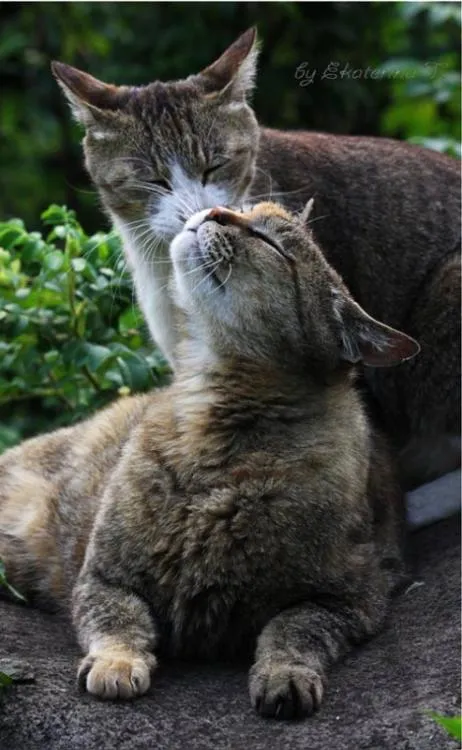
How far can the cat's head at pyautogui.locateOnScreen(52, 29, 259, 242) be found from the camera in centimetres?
540

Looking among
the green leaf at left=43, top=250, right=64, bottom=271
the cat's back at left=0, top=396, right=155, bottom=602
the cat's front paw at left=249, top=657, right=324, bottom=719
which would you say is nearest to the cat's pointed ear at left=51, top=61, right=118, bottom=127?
the green leaf at left=43, top=250, right=64, bottom=271

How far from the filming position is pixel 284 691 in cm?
358

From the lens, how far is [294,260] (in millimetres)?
4145

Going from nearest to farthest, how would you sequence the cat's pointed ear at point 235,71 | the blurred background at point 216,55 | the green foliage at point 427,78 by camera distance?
A: the cat's pointed ear at point 235,71
the green foliage at point 427,78
the blurred background at point 216,55

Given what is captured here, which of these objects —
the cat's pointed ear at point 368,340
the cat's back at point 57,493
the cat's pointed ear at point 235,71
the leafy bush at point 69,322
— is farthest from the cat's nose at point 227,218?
the cat's pointed ear at point 235,71

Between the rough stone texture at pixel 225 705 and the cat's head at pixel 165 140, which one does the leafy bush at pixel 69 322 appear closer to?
the cat's head at pixel 165 140

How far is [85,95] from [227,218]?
162cm

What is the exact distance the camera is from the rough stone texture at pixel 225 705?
3465 millimetres

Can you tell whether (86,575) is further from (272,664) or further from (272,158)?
(272,158)

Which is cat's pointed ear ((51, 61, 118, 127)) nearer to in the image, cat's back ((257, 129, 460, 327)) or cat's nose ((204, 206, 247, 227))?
cat's back ((257, 129, 460, 327))

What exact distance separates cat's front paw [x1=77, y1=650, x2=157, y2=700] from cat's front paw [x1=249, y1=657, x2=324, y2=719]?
295 mm

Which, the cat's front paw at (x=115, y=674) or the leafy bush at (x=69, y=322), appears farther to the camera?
the leafy bush at (x=69, y=322)

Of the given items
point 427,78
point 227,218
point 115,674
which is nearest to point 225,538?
point 115,674

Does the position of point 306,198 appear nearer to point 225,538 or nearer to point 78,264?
point 78,264
